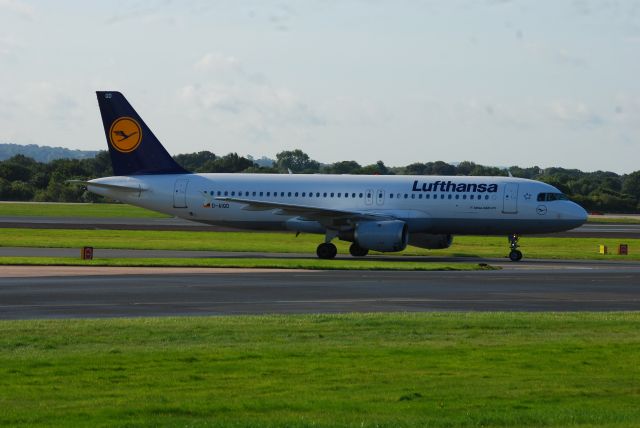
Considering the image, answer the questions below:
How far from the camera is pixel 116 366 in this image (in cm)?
1733

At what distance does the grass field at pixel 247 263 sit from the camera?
43562 mm

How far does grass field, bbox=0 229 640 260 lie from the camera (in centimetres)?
5756

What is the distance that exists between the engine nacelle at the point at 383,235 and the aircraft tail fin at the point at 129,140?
12.2 meters

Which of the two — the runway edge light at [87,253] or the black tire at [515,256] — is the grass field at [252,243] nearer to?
the black tire at [515,256]

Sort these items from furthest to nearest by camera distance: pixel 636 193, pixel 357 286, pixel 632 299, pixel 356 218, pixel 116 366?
pixel 636 193
pixel 356 218
pixel 357 286
pixel 632 299
pixel 116 366

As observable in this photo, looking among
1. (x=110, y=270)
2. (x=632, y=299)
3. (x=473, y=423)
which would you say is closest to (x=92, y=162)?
(x=110, y=270)

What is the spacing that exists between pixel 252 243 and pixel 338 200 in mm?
10110

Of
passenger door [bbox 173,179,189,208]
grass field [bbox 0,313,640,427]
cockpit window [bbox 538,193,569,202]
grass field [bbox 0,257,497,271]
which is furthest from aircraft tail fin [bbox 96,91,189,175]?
grass field [bbox 0,313,640,427]

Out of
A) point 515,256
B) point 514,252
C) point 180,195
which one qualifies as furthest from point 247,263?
point 514,252

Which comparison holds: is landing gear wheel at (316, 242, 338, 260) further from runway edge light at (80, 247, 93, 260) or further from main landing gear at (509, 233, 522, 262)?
runway edge light at (80, 247, 93, 260)

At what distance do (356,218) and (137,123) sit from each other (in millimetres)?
13180

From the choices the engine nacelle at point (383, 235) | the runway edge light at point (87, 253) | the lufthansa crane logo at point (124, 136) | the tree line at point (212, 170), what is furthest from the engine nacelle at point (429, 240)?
the tree line at point (212, 170)

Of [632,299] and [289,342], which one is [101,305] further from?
[632,299]

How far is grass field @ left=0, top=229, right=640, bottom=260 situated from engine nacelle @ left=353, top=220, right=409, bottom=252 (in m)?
5.86
